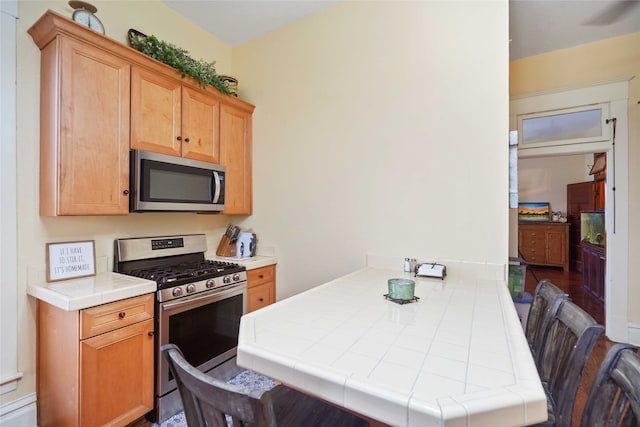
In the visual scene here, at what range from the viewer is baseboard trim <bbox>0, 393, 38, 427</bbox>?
1.57 metres

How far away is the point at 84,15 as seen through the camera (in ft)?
5.71

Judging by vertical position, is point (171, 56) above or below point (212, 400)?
above

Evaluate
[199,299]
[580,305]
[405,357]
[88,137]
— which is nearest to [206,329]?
[199,299]

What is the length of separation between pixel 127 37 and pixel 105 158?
3.43 ft

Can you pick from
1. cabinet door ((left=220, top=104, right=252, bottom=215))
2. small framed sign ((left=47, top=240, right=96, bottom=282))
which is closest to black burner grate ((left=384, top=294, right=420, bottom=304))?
cabinet door ((left=220, top=104, right=252, bottom=215))

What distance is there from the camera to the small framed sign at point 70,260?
174 cm

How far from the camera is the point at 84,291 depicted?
1533 millimetres

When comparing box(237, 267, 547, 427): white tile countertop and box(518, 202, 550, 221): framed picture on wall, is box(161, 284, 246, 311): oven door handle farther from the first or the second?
box(518, 202, 550, 221): framed picture on wall

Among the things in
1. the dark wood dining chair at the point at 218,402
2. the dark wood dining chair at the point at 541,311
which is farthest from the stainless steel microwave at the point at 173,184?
the dark wood dining chair at the point at 541,311

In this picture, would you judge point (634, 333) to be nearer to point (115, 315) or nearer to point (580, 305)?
point (580, 305)

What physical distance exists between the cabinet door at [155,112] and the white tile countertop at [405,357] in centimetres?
156

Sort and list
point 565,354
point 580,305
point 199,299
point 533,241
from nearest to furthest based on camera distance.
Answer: point 565,354
point 199,299
point 580,305
point 533,241

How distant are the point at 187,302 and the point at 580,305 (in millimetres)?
4856

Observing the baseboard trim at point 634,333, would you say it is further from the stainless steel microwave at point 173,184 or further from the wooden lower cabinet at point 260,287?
the stainless steel microwave at point 173,184
